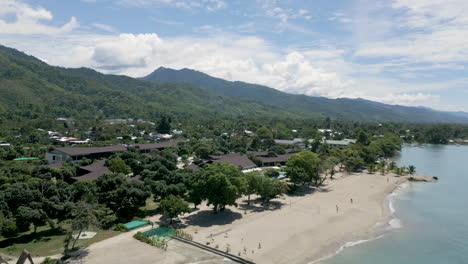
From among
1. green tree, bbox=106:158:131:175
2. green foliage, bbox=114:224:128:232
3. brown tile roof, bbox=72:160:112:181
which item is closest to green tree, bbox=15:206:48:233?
green foliage, bbox=114:224:128:232

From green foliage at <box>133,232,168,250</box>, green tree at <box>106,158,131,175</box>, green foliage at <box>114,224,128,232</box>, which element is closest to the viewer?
green foliage at <box>133,232,168,250</box>

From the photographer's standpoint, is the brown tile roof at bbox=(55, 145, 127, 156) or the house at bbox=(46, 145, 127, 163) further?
the brown tile roof at bbox=(55, 145, 127, 156)

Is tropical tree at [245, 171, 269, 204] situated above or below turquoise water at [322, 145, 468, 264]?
above

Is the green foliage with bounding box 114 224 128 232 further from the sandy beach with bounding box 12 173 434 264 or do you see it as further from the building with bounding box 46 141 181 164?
the building with bounding box 46 141 181 164

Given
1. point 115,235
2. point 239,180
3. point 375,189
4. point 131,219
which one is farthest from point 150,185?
point 375,189

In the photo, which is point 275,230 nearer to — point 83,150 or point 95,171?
point 95,171

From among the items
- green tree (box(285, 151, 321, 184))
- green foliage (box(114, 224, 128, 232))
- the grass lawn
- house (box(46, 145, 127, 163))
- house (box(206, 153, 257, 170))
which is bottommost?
the grass lawn

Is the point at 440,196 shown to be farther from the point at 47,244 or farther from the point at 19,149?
the point at 19,149

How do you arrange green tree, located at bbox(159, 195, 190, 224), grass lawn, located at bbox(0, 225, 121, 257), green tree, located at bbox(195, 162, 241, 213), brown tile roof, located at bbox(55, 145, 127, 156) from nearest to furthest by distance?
grass lawn, located at bbox(0, 225, 121, 257), green tree, located at bbox(159, 195, 190, 224), green tree, located at bbox(195, 162, 241, 213), brown tile roof, located at bbox(55, 145, 127, 156)
